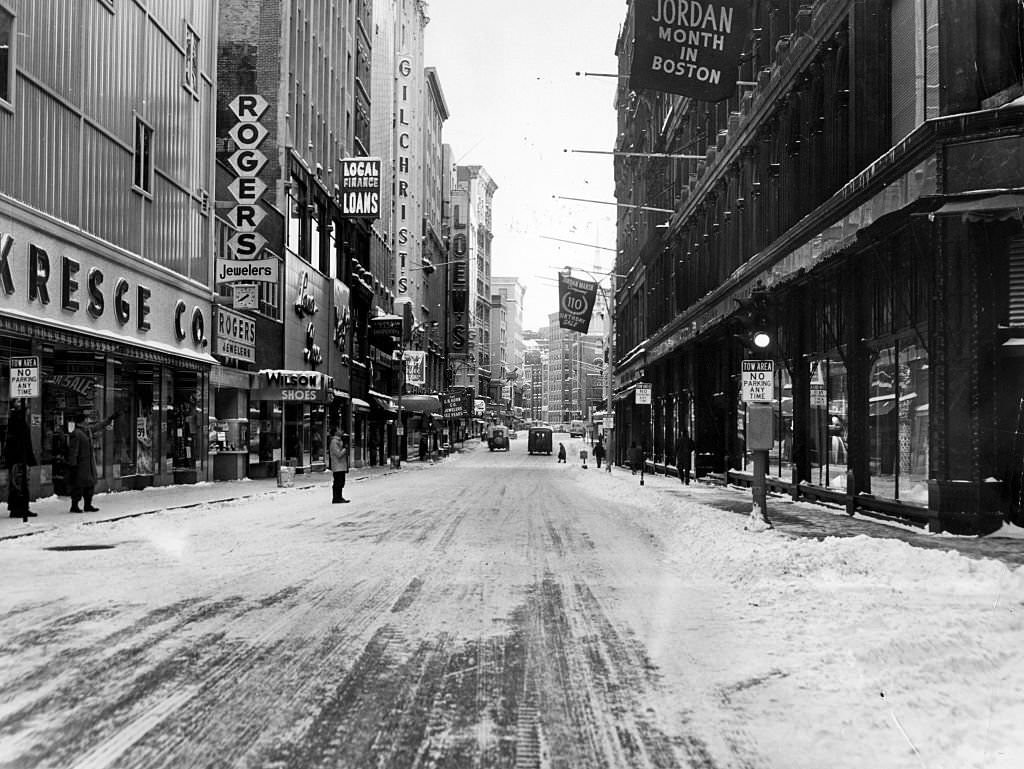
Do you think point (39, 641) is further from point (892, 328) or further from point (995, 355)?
point (892, 328)

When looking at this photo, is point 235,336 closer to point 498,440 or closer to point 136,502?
point 136,502

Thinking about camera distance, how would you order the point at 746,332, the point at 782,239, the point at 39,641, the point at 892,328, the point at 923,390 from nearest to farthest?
the point at 39,641 → the point at 923,390 → the point at 892,328 → the point at 782,239 → the point at 746,332

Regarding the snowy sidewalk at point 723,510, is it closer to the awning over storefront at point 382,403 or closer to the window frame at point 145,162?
the window frame at point 145,162

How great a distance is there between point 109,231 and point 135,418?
5.36m

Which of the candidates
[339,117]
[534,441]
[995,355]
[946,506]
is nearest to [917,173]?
[995,355]

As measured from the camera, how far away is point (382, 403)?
5700 centimetres

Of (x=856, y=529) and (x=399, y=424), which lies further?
(x=399, y=424)

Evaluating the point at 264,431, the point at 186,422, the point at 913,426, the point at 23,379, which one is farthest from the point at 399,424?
the point at 913,426

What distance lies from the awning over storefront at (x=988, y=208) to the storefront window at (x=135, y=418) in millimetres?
19349

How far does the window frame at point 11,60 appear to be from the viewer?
59.5 feet

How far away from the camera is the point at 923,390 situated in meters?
15.2

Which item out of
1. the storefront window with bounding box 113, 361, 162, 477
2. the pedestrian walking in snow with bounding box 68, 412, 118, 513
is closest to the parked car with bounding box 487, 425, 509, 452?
the storefront window with bounding box 113, 361, 162, 477

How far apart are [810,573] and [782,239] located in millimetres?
12142

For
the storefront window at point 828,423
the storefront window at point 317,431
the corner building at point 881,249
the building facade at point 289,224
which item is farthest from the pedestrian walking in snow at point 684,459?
the storefront window at point 317,431
